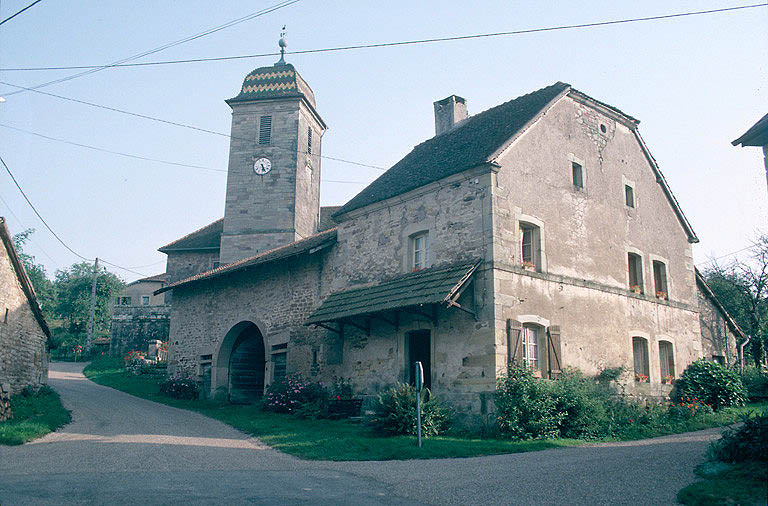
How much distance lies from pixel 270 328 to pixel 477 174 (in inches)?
357

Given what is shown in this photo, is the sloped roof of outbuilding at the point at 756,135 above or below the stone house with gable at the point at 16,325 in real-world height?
above

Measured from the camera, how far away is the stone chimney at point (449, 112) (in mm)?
20297

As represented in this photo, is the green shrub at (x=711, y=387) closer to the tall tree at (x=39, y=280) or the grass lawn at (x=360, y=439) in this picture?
the grass lawn at (x=360, y=439)

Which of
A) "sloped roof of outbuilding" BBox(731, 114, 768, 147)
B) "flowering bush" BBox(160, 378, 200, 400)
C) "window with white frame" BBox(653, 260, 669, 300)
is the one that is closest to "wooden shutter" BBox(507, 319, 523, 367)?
"sloped roof of outbuilding" BBox(731, 114, 768, 147)

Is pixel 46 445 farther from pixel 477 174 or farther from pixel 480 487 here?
pixel 477 174

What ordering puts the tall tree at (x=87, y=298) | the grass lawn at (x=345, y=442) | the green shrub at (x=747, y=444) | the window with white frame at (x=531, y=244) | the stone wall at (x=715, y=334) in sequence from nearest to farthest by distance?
the green shrub at (x=747, y=444) → the grass lawn at (x=345, y=442) → the window with white frame at (x=531, y=244) → the stone wall at (x=715, y=334) → the tall tree at (x=87, y=298)

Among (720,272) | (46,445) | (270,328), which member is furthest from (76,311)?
(720,272)

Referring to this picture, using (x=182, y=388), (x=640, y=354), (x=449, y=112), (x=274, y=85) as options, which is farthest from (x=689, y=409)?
(x=274, y=85)

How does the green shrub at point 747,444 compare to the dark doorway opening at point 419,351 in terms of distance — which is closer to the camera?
the green shrub at point 747,444

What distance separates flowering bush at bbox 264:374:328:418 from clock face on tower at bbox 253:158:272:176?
575 inches

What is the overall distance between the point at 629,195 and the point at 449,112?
6175mm

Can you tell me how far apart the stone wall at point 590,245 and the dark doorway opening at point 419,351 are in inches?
91.7

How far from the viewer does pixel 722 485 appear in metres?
6.92

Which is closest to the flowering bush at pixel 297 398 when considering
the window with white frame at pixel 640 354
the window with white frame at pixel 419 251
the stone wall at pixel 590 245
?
the window with white frame at pixel 419 251
